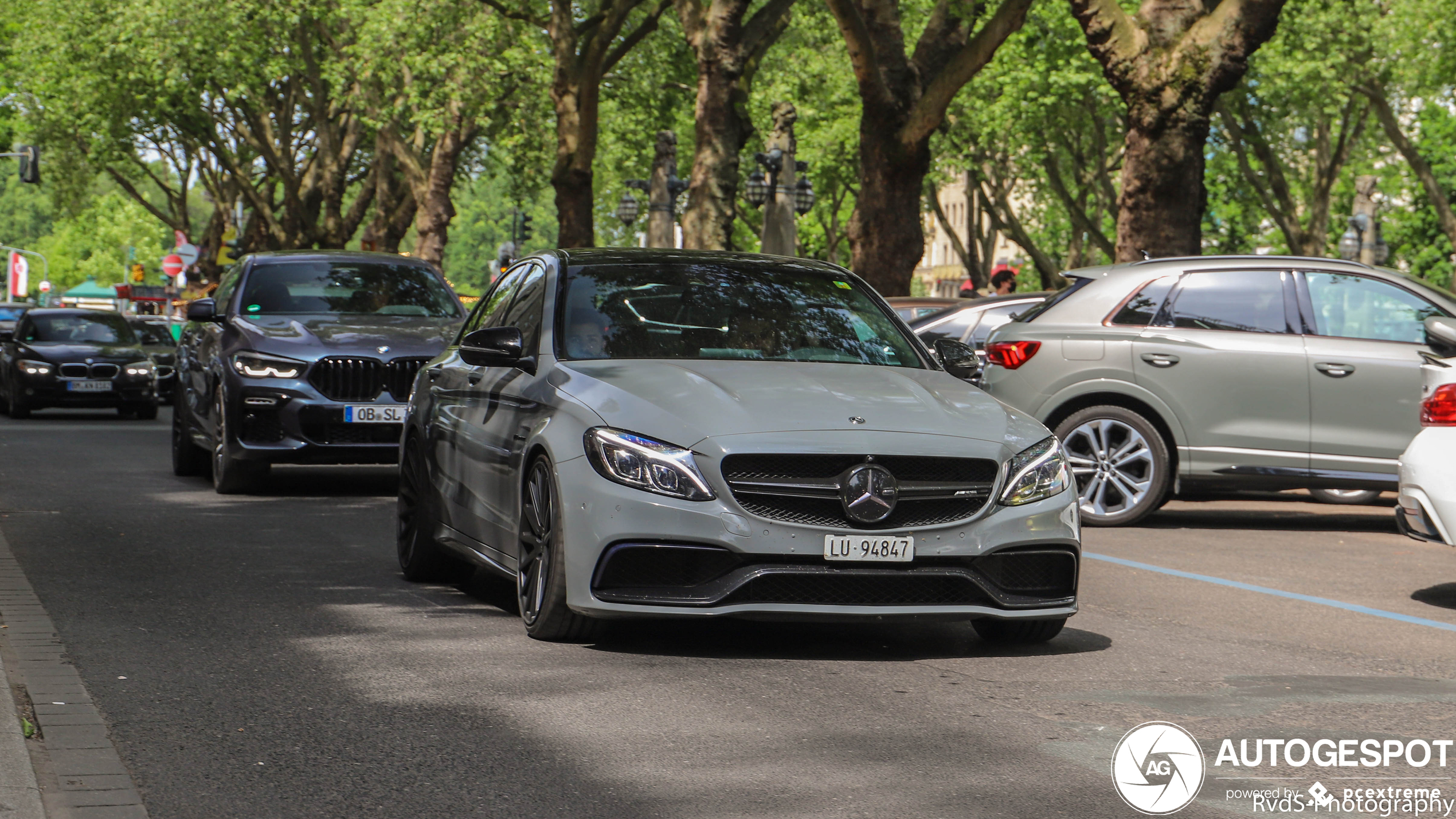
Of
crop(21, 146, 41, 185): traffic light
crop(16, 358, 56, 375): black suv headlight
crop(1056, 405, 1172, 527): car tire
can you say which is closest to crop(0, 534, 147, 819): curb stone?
crop(1056, 405, 1172, 527): car tire

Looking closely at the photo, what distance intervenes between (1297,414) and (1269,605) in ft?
11.3

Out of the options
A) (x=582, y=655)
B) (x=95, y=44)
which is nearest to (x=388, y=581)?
(x=582, y=655)

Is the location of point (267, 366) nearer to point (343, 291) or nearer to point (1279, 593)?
point (343, 291)

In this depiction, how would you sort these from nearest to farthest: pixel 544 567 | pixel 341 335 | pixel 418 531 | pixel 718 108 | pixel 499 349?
pixel 544 567 < pixel 499 349 < pixel 418 531 < pixel 341 335 < pixel 718 108

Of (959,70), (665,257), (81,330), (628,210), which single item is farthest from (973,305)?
(628,210)

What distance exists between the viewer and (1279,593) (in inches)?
369

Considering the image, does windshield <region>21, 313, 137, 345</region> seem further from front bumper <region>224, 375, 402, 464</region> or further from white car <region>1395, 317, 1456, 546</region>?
white car <region>1395, 317, 1456, 546</region>

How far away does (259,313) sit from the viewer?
559 inches

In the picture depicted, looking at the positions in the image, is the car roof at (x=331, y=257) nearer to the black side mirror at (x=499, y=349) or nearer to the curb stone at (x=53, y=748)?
the black side mirror at (x=499, y=349)

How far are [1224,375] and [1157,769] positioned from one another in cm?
726

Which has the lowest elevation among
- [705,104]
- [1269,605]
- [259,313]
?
[1269,605]

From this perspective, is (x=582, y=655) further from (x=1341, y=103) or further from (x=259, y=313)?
(x=1341, y=103)

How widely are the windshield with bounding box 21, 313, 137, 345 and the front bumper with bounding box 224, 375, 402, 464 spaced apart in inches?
599

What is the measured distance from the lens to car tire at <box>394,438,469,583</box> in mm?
8953
